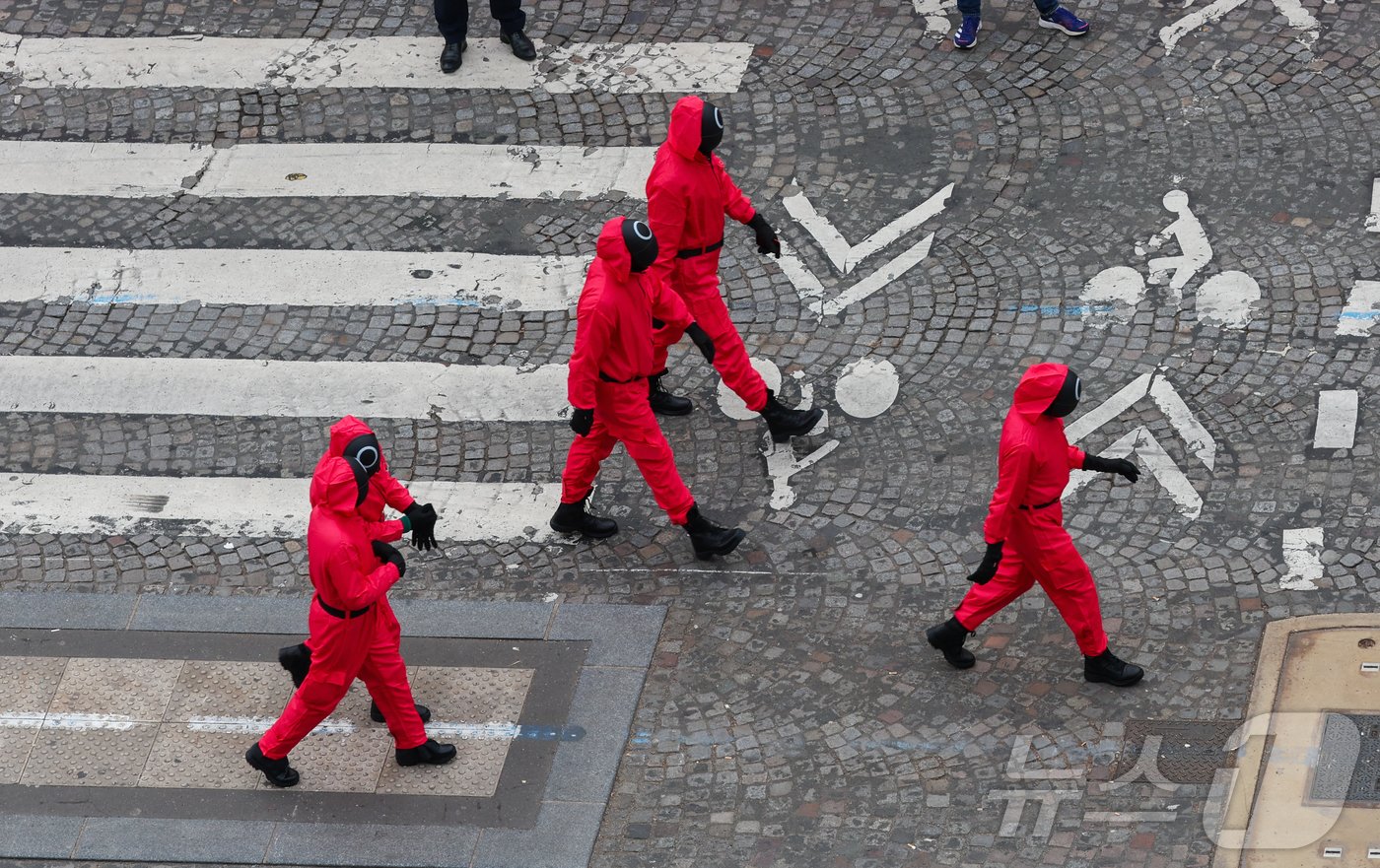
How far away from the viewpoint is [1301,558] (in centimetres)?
844

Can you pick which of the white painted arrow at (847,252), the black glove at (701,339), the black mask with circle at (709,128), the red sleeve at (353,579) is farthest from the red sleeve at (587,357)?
the white painted arrow at (847,252)

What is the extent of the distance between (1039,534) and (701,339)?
2046 mm

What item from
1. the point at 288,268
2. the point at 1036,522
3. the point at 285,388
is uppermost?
the point at 1036,522

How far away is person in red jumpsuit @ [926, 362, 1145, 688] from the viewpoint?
7293 millimetres

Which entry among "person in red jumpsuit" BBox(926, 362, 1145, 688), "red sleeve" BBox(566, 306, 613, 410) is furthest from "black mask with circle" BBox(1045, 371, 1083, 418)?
"red sleeve" BBox(566, 306, 613, 410)

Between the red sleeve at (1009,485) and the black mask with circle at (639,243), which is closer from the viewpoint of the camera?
the red sleeve at (1009,485)

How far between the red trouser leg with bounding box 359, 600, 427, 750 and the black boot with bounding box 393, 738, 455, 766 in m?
0.03

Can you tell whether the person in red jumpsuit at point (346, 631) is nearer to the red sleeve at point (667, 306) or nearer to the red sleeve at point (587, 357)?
the red sleeve at point (587, 357)

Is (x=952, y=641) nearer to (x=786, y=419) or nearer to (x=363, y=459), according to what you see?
(x=786, y=419)

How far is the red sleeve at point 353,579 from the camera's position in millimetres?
7035

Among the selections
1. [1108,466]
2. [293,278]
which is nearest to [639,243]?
[1108,466]

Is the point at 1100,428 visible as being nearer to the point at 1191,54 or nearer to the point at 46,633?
the point at 1191,54

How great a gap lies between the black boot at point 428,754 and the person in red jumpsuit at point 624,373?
5.25 ft

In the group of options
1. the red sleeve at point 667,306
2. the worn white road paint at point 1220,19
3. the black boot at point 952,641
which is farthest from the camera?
the worn white road paint at point 1220,19
